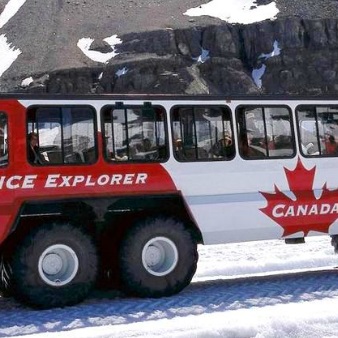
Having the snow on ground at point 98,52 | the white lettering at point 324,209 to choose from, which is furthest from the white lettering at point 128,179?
the snow on ground at point 98,52

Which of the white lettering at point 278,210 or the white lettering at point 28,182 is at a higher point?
the white lettering at point 28,182

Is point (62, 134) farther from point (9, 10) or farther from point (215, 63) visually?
point (9, 10)

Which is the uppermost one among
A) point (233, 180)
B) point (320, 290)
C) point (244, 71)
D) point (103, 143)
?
point (244, 71)

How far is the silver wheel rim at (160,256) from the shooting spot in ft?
28.3

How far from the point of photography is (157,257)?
28.6 feet

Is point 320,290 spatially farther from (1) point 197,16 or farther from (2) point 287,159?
(1) point 197,16

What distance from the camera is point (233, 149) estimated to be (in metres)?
9.21

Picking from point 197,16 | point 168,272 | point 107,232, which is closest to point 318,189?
point 168,272

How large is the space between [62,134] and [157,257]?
86.7 inches

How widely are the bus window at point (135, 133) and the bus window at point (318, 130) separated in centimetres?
239

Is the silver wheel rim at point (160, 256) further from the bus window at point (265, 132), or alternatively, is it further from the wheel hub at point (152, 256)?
the bus window at point (265, 132)

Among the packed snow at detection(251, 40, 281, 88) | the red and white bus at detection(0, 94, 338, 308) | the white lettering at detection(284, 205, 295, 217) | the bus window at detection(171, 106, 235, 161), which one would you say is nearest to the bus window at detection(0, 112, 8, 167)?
the red and white bus at detection(0, 94, 338, 308)

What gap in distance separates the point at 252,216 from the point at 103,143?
255 cm

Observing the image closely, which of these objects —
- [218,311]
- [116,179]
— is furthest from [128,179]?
[218,311]
